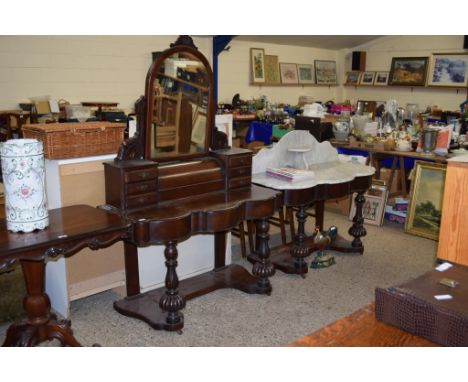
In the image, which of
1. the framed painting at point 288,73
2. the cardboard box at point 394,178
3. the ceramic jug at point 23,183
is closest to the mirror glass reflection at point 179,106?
the ceramic jug at point 23,183

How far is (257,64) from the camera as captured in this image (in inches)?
356

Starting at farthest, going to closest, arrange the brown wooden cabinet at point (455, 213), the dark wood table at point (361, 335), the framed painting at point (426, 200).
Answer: the framed painting at point (426, 200) → the brown wooden cabinet at point (455, 213) → the dark wood table at point (361, 335)

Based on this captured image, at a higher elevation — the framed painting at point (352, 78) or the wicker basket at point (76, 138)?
the framed painting at point (352, 78)

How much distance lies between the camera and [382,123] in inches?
230

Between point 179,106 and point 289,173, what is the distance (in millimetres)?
1013

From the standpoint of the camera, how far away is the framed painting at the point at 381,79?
997 centimetres

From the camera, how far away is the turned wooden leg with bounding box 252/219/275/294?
11.0ft

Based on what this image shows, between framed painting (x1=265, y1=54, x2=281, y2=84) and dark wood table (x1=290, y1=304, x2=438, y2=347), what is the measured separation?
25.4 feet

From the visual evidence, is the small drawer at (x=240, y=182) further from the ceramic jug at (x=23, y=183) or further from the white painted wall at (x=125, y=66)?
the white painted wall at (x=125, y=66)

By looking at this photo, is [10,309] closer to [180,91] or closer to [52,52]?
[180,91]

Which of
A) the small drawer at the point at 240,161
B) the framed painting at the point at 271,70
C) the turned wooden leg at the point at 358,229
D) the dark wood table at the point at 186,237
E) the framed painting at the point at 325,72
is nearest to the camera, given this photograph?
the dark wood table at the point at 186,237

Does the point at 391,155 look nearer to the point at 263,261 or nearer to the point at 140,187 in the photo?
the point at 263,261

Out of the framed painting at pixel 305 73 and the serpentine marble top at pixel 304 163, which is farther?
the framed painting at pixel 305 73

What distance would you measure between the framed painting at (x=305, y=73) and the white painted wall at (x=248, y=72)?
102mm
